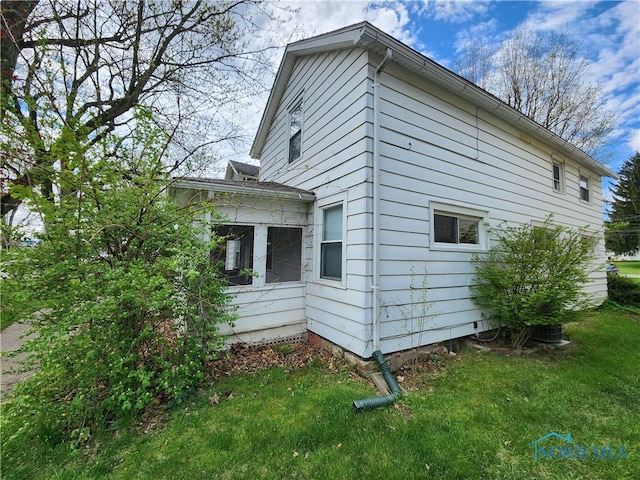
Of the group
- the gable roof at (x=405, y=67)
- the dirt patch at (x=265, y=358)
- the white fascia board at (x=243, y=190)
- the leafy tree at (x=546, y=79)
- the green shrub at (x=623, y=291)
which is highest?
the leafy tree at (x=546, y=79)

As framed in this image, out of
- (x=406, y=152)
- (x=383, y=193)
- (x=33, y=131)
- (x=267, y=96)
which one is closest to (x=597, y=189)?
(x=406, y=152)

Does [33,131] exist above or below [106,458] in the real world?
above

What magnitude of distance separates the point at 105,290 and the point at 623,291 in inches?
538

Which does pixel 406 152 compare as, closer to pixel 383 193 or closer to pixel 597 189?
pixel 383 193

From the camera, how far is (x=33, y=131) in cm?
273

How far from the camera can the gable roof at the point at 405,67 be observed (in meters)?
3.95

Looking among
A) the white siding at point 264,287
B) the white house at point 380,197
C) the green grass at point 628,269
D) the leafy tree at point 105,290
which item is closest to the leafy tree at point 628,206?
the green grass at point 628,269

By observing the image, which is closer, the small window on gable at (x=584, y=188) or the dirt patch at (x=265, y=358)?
the dirt patch at (x=265, y=358)

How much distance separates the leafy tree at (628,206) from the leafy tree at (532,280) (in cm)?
3319

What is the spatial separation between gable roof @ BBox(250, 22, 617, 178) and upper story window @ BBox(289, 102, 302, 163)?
113cm

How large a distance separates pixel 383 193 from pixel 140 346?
3.84m

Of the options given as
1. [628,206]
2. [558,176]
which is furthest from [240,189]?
[628,206]

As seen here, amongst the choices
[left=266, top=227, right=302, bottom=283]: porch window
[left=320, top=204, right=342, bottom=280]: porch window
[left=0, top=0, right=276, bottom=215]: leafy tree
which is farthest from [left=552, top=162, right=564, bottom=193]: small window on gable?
[left=0, top=0, right=276, bottom=215]: leafy tree

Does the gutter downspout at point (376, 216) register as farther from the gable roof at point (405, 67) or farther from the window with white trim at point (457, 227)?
the window with white trim at point (457, 227)
